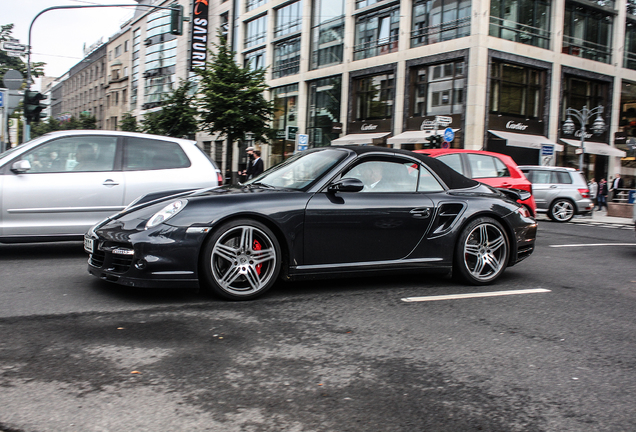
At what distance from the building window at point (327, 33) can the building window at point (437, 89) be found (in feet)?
20.4

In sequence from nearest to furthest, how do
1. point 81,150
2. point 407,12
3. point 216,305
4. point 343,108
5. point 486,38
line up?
point 216,305 → point 81,150 → point 486,38 → point 407,12 → point 343,108

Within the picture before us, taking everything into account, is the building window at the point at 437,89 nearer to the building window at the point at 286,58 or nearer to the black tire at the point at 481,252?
the building window at the point at 286,58

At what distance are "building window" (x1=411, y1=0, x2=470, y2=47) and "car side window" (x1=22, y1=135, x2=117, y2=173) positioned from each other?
2200 centimetres

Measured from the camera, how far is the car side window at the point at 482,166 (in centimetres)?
1101

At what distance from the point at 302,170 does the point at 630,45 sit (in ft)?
113

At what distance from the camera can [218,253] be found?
179 inches

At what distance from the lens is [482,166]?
11156 mm

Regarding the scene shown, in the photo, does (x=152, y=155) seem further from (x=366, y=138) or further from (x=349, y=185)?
(x=366, y=138)

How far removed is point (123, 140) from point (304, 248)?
352cm

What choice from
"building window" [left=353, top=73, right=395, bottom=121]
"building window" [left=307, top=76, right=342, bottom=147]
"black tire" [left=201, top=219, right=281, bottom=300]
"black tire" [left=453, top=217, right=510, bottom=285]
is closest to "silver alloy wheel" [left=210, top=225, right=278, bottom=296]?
"black tire" [left=201, top=219, right=281, bottom=300]

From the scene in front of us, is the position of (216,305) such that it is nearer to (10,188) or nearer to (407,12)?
(10,188)

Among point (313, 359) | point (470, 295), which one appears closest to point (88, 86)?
point (470, 295)

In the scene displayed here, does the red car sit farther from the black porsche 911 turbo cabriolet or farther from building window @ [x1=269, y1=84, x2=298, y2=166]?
building window @ [x1=269, y1=84, x2=298, y2=166]

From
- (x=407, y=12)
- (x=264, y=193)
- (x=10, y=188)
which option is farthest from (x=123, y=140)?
(x=407, y=12)
